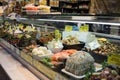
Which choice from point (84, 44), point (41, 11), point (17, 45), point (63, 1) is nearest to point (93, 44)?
point (84, 44)

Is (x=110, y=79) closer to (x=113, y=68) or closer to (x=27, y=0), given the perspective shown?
(x=113, y=68)

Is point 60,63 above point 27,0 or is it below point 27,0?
below

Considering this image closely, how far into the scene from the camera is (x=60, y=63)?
5.09ft

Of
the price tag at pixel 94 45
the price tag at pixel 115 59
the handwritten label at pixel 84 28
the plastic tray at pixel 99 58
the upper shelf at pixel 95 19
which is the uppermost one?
the upper shelf at pixel 95 19

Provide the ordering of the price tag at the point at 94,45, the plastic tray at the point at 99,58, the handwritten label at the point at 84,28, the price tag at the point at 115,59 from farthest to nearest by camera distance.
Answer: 1. the handwritten label at the point at 84,28
2. the price tag at the point at 94,45
3. the plastic tray at the point at 99,58
4. the price tag at the point at 115,59

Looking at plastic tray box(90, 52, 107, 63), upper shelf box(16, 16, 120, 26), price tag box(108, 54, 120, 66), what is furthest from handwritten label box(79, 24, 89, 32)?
price tag box(108, 54, 120, 66)

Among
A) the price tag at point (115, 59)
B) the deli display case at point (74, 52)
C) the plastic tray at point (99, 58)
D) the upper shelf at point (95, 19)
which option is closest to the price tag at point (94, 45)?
the deli display case at point (74, 52)

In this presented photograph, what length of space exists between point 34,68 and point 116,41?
0.79 metres

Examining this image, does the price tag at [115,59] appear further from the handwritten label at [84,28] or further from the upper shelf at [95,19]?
the handwritten label at [84,28]

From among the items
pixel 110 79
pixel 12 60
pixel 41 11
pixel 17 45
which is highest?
pixel 41 11

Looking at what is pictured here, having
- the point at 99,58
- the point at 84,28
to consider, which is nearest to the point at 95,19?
the point at 99,58

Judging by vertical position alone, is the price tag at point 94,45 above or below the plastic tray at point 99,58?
above

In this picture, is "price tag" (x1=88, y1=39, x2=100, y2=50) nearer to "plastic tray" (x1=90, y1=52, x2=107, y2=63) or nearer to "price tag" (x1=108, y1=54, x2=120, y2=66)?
"plastic tray" (x1=90, y1=52, x2=107, y2=63)

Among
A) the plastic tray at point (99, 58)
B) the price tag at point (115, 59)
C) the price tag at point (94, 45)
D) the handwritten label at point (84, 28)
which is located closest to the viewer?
the price tag at point (115, 59)
